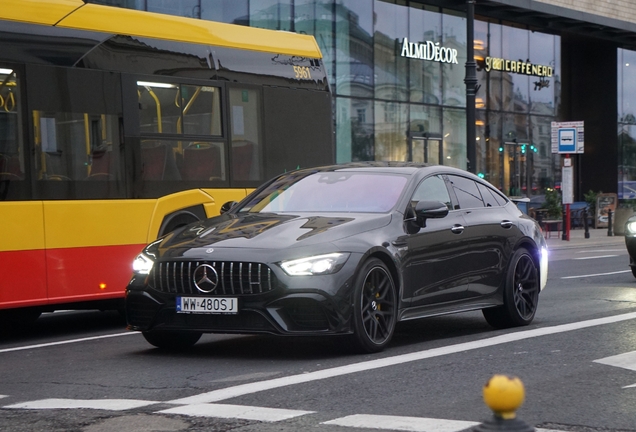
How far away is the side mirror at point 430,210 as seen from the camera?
29.0 feet

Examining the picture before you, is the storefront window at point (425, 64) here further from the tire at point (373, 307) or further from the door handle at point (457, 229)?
the tire at point (373, 307)

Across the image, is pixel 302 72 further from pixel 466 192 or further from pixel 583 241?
pixel 583 241

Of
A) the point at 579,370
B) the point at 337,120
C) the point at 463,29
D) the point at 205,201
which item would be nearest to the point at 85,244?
the point at 205,201

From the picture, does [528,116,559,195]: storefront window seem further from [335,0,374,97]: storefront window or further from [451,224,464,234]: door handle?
[451,224,464,234]: door handle

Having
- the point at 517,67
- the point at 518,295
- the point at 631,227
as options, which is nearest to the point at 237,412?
the point at 518,295

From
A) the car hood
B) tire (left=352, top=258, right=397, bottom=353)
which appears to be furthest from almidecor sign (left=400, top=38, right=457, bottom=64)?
tire (left=352, top=258, right=397, bottom=353)

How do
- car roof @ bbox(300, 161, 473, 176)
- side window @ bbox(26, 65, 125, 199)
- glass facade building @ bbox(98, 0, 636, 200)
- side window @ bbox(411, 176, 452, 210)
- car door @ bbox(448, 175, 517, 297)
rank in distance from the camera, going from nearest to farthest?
side window @ bbox(411, 176, 452, 210) < car roof @ bbox(300, 161, 473, 176) < car door @ bbox(448, 175, 517, 297) < side window @ bbox(26, 65, 125, 199) < glass facade building @ bbox(98, 0, 636, 200)

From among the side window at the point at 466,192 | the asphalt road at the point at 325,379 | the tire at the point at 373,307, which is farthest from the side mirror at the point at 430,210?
the asphalt road at the point at 325,379

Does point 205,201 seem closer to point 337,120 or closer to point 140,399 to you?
point 140,399

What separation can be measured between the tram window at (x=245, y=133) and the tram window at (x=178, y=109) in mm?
273

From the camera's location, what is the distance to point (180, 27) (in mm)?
12102

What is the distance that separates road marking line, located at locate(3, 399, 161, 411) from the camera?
629 cm

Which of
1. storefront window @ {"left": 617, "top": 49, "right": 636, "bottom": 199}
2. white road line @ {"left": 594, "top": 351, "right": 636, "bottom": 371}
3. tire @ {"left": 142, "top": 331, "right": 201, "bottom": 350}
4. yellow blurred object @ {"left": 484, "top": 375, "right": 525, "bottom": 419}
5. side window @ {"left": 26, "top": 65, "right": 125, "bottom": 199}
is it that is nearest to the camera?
yellow blurred object @ {"left": 484, "top": 375, "right": 525, "bottom": 419}

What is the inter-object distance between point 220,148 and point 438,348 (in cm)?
452
